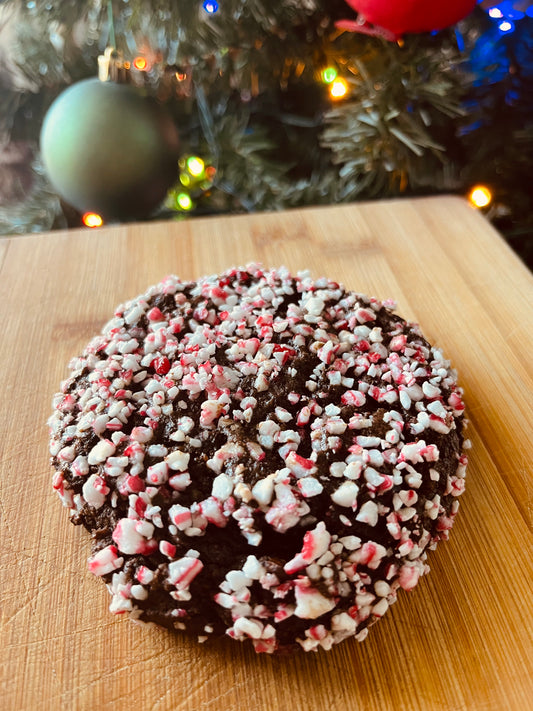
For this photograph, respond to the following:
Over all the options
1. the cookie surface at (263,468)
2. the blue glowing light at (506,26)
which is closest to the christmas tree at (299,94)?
the blue glowing light at (506,26)

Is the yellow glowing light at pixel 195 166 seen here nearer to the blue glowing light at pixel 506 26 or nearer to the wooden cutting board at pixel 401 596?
the wooden cutting board at pixel 401 596

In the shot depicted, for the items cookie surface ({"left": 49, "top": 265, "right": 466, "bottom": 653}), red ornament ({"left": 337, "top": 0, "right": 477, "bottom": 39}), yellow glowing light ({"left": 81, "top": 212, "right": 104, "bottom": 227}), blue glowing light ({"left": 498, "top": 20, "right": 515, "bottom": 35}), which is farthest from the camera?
yellow glowing light ({"left": 81, "top": 212, "right": 104, "bottom": 227})

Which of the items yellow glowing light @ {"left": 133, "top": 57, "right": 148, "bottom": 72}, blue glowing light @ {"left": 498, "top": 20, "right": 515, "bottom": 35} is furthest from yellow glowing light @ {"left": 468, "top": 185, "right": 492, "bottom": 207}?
yellow glowing light @ {"left": 133, "top": 57, "right": 148, "bottom": 72}

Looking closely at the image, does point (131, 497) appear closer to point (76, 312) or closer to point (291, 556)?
point (291, 556)

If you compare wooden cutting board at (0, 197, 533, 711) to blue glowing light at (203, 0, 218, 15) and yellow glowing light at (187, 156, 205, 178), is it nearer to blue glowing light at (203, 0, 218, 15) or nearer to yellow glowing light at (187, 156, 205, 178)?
yellow glowing light at (187, 156, 205, 178)

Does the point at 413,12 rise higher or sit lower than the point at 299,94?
higher

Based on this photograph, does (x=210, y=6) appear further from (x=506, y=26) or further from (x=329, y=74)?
(x=506, y=26)

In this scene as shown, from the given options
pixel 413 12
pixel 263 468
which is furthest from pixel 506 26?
pixel 263 468
